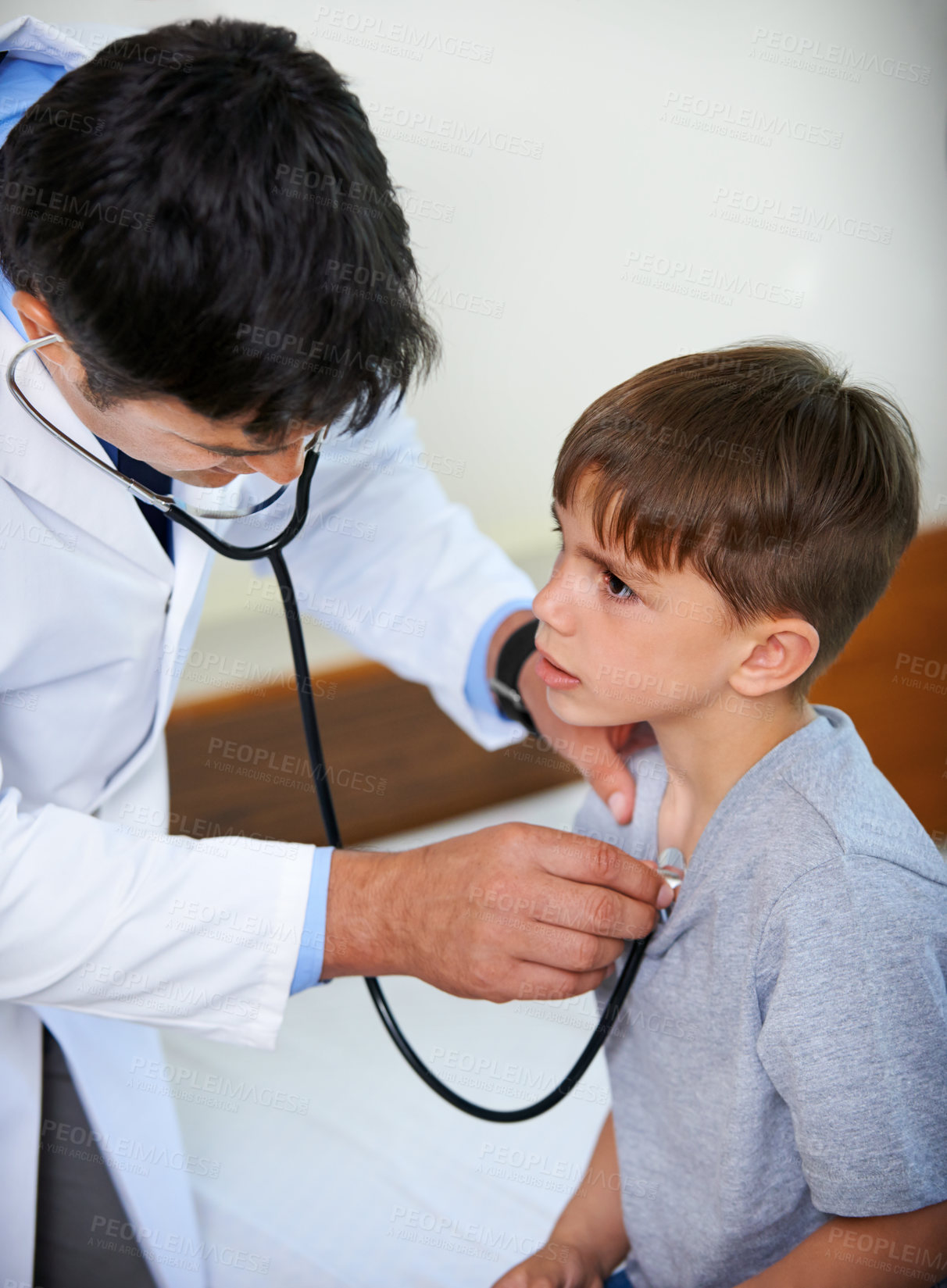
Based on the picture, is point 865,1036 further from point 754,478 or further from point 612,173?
point 612,173

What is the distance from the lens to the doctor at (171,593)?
68cm

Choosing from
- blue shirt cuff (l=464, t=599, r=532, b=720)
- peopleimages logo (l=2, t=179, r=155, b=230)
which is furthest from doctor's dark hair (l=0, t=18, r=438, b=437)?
blue shirt cuff (l=464, t=599, r=532, b=720)

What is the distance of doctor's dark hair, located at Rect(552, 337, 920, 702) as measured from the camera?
75 centimetres

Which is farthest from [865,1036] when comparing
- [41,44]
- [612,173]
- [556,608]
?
[612,173]

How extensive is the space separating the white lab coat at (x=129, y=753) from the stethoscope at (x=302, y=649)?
0.17ft

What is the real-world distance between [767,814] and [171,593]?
0.63m

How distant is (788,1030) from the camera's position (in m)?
0.72

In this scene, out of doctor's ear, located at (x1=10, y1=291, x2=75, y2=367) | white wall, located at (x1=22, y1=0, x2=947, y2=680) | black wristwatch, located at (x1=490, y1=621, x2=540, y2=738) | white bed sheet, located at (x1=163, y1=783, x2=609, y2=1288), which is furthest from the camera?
white wall, located at (x1=22, y1=0, x2=947, y2=680)

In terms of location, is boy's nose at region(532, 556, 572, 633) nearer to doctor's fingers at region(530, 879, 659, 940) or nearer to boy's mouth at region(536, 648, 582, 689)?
boy's mouth at region(536, 648, 582, 689)

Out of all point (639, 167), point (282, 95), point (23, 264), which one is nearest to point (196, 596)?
point (23, 264)

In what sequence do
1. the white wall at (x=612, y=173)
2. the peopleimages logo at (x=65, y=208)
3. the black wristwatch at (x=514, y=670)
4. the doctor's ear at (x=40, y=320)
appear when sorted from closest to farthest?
1. the peopleimages logo at (x=65, y=208)
2. the doctor's ear at (x=40, y=320)
3. the black wristwatch at (x=514, y=670)
4. the white wall at (x=612, y=173)

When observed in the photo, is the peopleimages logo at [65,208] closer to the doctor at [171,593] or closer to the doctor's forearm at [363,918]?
the doctor at [171,593]

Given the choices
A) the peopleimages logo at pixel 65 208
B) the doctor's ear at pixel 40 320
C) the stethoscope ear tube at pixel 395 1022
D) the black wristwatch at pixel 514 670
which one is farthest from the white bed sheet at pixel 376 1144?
the peopleimages logo at pixel 65 208

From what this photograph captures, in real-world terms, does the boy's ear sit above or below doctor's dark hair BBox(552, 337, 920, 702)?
Answer: below
